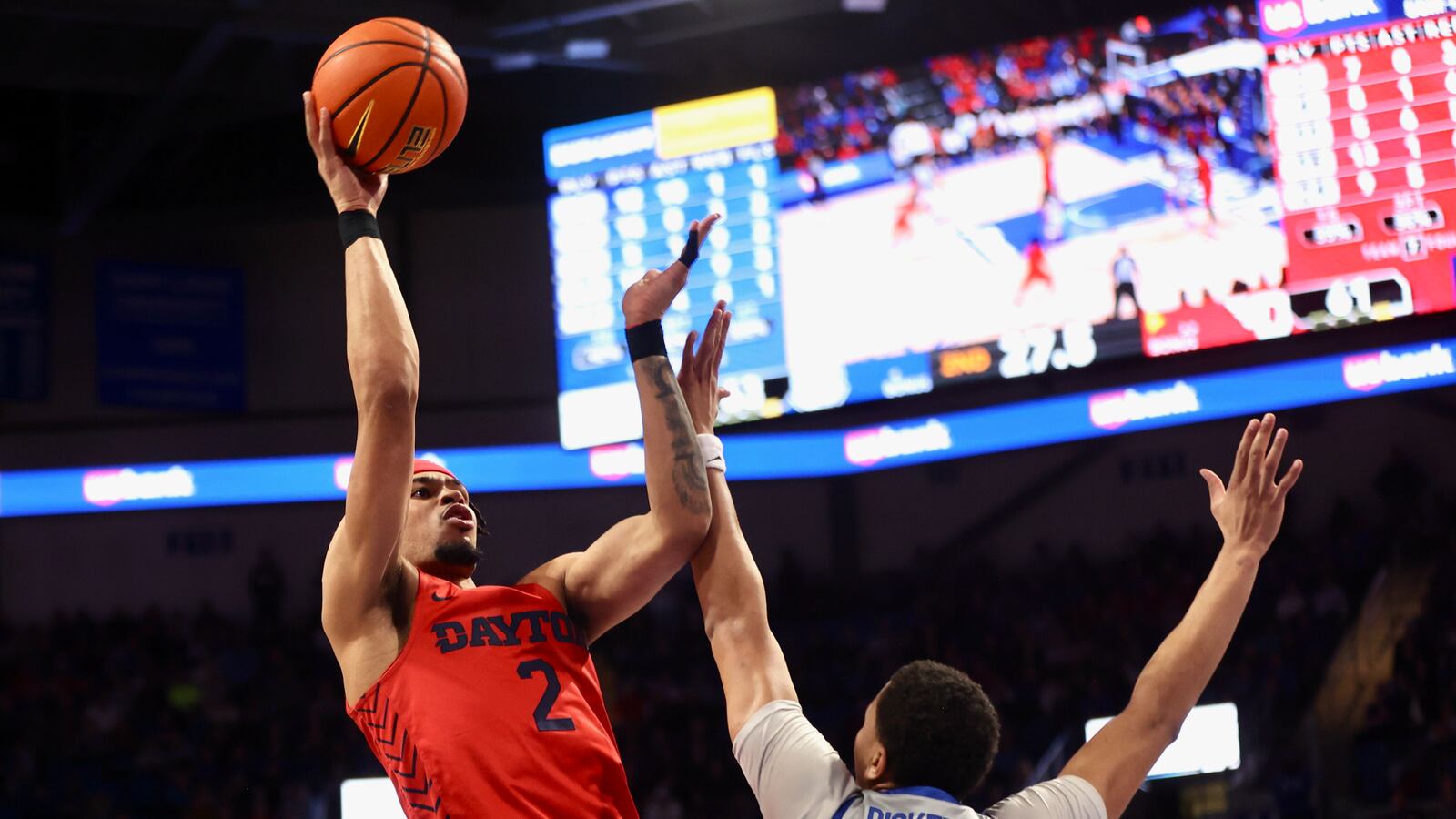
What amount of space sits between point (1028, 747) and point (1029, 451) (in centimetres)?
463

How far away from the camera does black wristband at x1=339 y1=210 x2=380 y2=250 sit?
3.11 m

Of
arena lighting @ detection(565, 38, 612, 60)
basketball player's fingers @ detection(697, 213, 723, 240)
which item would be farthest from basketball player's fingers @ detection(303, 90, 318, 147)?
arena lighting @ detection(565, 38, 612, 60)

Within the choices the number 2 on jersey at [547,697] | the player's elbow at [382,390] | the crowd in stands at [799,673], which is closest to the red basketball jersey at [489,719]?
the number 2 on jersey at [547,697]

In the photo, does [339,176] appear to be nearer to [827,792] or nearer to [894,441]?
[827,792]

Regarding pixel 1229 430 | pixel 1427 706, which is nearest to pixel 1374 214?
pixel 1427 706

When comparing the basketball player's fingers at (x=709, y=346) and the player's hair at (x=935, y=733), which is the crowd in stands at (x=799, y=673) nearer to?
the basketball player's fingers at (x=709, y=346)

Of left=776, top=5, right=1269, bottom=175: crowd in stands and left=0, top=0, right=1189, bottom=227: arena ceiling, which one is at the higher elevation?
left=0, top=0, right=1189, bottom=227: arena ceiling

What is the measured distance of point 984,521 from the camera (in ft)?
50.9

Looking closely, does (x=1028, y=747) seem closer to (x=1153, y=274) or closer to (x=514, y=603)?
(x=1153, y=274)

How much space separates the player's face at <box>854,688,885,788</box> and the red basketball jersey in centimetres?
48

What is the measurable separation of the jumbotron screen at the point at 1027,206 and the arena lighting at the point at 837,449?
0.57 metres

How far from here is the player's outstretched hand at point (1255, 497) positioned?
3.12m

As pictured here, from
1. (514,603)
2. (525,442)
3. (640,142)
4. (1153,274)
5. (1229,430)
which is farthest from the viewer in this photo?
(525,442)

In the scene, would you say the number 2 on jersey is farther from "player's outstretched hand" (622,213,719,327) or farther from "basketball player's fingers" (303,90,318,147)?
"basketball player's fingers" (303,90,318,147)
